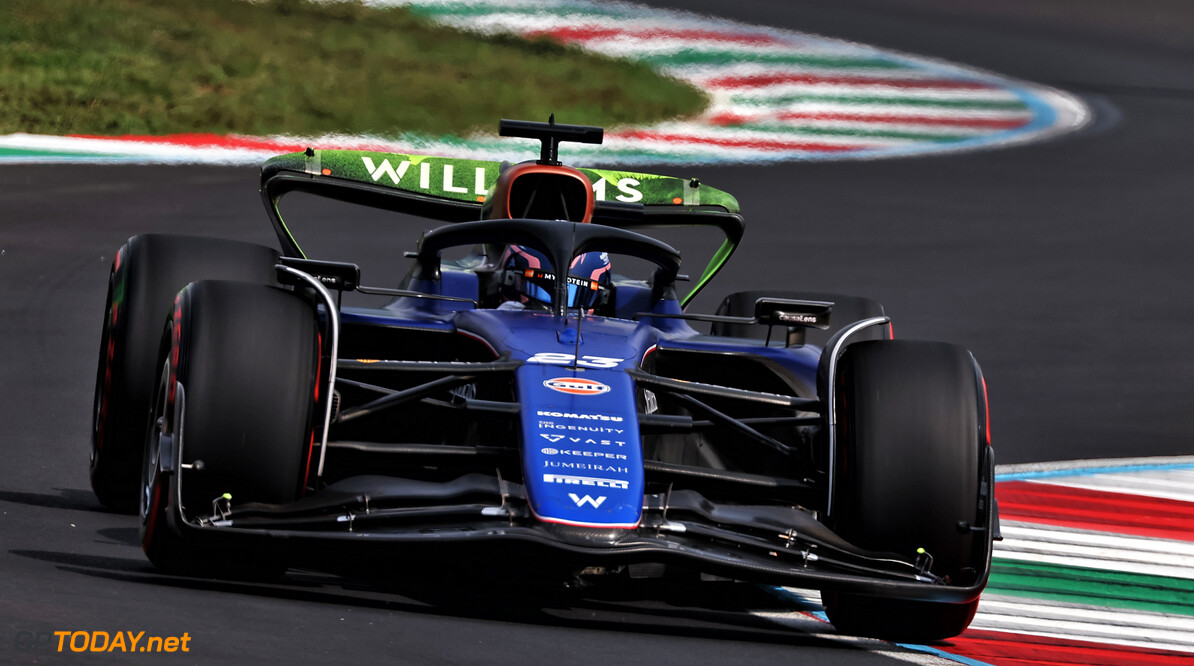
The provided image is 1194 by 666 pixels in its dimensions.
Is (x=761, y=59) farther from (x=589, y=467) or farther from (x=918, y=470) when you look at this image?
(x=589, y=467)

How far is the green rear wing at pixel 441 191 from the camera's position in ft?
26.8

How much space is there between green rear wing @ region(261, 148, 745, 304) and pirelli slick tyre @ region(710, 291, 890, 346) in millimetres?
195

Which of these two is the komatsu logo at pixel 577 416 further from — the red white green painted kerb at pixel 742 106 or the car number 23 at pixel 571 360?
the red white green painted kerb at pixel 742 106

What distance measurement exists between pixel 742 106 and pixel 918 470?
1472 cm

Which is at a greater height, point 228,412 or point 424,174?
point 424,174

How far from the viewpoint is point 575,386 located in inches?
220

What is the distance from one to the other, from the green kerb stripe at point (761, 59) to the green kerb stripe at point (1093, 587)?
14183mm

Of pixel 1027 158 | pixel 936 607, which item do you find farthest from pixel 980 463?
pixel 1027 158

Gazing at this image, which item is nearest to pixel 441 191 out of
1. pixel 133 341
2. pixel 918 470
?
pixel 133 341

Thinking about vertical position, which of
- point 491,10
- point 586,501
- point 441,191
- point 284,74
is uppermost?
point 491,10

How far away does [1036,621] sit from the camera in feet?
20.7

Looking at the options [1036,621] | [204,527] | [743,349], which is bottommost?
[1036,621]

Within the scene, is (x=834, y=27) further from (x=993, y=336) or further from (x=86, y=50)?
(x=993, y=336)

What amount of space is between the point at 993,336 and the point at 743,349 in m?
5.58
